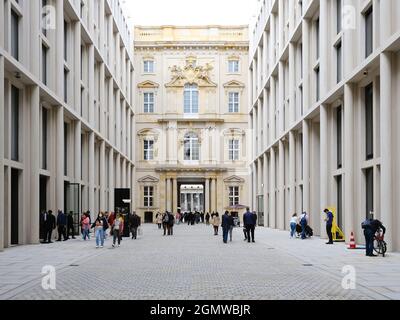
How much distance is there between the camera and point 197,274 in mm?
16641

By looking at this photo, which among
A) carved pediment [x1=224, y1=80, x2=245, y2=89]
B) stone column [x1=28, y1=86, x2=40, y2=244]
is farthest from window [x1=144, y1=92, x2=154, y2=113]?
stone column [x1=28, y1=86, x2=40, y2=244]

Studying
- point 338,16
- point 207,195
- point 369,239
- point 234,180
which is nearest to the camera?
point 369,239

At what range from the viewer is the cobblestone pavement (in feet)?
42.2

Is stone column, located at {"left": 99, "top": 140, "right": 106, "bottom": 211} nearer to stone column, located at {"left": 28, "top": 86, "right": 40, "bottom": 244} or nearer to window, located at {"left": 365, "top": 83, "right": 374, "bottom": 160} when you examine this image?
stone column, located at {"left": 28, "top": 86, "right": 40, "bottom": 244}

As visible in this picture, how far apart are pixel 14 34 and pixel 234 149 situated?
4868cm

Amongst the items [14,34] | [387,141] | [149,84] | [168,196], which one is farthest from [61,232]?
[149,84]

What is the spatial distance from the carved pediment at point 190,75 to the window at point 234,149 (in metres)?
6.37

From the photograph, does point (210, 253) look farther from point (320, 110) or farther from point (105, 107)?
point (105, 107)

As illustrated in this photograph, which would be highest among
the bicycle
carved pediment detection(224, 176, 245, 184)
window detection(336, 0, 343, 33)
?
window detection(336, 0, 343, 33)

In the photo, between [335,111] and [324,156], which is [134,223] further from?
[335,111]

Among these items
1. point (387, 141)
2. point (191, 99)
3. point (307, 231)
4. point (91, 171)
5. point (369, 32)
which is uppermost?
point (191, 99)

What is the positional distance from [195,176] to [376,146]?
4907 centimetres

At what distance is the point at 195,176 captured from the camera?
7500 centimetres
